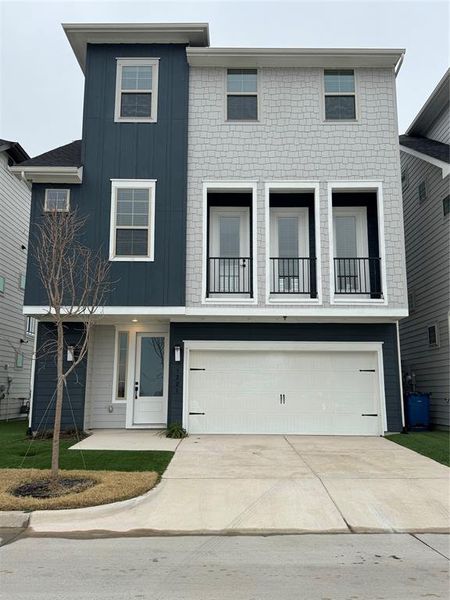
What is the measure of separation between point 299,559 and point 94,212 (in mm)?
8977

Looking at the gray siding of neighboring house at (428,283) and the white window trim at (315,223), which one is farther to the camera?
the gray siding of neighboring house at (428,283)

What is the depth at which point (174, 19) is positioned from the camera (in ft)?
40.6

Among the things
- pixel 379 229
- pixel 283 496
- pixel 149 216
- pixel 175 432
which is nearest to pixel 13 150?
pixel 149 216

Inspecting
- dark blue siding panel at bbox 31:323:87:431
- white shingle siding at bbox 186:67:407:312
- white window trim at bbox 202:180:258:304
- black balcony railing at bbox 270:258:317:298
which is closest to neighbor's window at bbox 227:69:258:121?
white shingle siding at bbox 186:67:407:312

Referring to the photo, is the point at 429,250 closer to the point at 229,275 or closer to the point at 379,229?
the point at 379,229

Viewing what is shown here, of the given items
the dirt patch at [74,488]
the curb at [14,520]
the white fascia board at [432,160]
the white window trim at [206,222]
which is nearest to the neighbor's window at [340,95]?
the white fascia board at [432,160]

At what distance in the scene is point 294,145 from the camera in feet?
39.8

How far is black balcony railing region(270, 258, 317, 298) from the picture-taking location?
12188 millimetres

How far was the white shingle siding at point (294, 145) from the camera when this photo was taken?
464 inches

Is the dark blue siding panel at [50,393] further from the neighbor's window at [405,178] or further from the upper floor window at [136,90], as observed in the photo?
the neighbor's window at [405,178]

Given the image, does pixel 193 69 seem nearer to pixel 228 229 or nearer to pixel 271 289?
pixel 228 229

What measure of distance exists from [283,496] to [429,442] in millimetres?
4805

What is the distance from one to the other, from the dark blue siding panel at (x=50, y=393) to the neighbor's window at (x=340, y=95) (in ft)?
27.0

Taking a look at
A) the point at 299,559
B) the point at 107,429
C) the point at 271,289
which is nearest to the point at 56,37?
the point at 271,289
